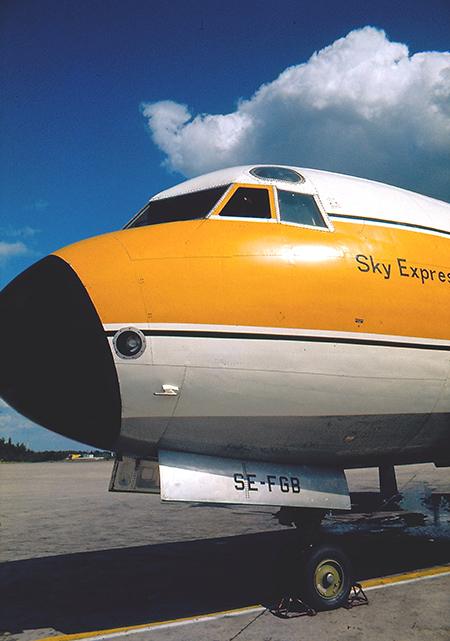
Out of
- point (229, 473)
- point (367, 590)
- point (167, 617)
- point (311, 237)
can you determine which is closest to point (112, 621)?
point (167, 617)

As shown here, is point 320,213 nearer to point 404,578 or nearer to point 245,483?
point 245,483

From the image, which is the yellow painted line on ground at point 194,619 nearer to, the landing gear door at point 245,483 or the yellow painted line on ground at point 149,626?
the yellow painted line on ground at point 149,626

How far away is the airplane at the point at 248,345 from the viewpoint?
442cm

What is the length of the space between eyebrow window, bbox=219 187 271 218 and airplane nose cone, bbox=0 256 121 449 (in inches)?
78.1

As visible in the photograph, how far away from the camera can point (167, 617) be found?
4996 mm

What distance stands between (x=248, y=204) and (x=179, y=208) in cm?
94

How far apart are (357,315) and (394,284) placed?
2.30ft

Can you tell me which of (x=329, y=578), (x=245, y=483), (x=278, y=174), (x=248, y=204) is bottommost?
(x=329, y=578)

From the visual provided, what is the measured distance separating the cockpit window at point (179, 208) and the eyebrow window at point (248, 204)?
180 millimetres

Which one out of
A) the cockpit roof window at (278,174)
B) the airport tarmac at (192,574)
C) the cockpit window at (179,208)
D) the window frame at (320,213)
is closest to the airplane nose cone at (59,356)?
the cockpit window at (179,208)

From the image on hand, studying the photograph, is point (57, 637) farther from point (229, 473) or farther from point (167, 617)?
point (229, 473)

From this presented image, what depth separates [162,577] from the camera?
6.57 m

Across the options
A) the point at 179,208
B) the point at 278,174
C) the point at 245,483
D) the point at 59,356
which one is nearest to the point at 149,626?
the point at 245,483

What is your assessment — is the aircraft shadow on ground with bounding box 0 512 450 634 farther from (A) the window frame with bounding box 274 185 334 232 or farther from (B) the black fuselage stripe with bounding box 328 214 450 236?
(B) the black fuselage stripe with bounding box 328 214 450 236
